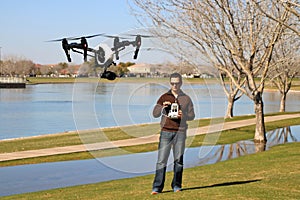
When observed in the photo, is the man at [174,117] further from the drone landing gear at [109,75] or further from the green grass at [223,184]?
the drone landing gear at [109,75]

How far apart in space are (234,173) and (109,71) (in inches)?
185

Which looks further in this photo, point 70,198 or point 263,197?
point 70,198

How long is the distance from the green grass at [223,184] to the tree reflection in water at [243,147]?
1.33m

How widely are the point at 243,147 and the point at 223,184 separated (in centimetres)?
895

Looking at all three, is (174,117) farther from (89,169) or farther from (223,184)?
(89,169)

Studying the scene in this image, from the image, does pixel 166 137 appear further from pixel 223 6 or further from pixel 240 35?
pixel 240 35

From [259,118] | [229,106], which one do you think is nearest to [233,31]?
[259,118]

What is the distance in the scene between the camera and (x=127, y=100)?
9594mm

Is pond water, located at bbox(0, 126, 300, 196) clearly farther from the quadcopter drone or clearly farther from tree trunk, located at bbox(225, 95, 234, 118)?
tree trunk, located at bbox(225, 95, 234, 118)

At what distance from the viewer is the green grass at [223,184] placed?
30.0ft

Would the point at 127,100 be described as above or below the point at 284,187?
above

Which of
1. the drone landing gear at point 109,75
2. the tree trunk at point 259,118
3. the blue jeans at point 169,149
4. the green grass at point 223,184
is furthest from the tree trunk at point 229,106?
the blue jeans at point 169,149

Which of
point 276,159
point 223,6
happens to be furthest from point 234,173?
point 223,6

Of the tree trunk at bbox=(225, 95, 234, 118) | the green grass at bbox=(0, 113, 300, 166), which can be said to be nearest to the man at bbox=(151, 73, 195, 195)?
the green grass at bbox=(0, 113, 300, 166)
